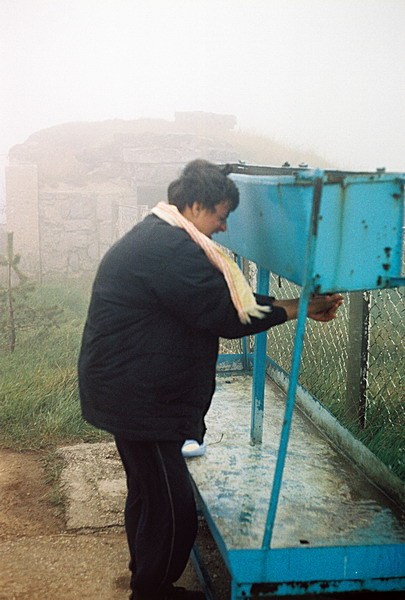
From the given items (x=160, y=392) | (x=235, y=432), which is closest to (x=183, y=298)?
(x=160, y=392)

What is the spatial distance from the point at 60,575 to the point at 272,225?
1983 millimetres

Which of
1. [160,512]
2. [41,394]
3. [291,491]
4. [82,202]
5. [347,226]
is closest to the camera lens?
[347,226]

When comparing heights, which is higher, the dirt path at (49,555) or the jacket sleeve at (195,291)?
the jacket sleeve at (195,291)

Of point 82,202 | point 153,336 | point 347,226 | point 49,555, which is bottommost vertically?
point 49,555

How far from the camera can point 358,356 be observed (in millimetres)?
4176

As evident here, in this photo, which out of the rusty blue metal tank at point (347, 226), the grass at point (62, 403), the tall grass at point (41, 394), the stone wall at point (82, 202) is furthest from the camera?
the stone wall at point (82, 202)

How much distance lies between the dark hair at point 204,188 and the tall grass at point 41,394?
2758 millimetres

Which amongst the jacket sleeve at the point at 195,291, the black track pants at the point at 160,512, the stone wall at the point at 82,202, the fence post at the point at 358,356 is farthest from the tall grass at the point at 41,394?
the stone wall at the point at 82,202

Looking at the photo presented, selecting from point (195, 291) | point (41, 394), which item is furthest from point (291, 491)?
point (41, 394)

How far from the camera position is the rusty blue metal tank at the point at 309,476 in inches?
87.0

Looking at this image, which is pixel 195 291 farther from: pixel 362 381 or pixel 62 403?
pixel 62 403

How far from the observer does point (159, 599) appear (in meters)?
2.83

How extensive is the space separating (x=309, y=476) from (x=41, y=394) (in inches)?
109

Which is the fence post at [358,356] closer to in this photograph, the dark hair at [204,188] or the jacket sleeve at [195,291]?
the dark hair at [204,188]
